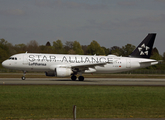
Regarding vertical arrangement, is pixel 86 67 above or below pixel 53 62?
below

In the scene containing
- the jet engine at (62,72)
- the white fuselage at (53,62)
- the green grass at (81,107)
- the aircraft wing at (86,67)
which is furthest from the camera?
the white fuselage at (53,62)

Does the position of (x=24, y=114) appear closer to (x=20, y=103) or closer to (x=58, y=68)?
(x=20, y=103)

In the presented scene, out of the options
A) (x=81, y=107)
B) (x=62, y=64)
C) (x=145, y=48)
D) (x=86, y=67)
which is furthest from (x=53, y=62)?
(x=81, y=107)

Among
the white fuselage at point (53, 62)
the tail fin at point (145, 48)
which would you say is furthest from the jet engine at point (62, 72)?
the tail fin at point (145, 48)

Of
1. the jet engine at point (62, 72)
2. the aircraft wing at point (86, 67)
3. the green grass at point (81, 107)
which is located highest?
the aircraft wing at point (86, 67)

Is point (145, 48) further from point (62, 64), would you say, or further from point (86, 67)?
point (62, 64)

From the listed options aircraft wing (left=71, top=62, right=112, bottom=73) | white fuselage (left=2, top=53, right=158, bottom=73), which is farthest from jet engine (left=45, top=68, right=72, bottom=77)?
white fuselage (left=2, top=53, right=158, bottom=73)

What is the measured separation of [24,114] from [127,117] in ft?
17.2

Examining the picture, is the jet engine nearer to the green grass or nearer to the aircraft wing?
the aircraft wing

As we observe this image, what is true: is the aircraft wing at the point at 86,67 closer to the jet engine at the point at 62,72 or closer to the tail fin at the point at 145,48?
the jet engine at the point at 62,72

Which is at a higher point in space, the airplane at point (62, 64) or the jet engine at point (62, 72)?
the airplane at point (62, 64)

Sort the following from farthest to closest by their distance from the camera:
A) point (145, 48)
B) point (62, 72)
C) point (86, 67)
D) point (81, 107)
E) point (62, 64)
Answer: point (145, 48) < point (62, 64) < point (86, 67) < point (62, 72) < point (81, 107)

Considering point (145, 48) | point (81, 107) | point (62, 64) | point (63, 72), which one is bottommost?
point (81, 107)

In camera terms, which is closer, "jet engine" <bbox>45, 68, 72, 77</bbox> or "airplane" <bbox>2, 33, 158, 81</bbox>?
"jet engine" <bbox>45, 68, 72, 77</bbox>
